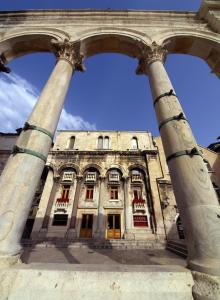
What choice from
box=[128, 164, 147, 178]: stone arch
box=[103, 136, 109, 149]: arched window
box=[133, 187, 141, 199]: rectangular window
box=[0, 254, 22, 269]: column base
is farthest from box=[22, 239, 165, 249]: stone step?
box=[103, 136, 109, 149]: arched window

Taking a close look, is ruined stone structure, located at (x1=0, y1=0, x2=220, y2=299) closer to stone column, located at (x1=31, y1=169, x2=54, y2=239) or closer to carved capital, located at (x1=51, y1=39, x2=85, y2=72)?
carved capital, located at (x1=51, y1=39, x2=85, y2=72)

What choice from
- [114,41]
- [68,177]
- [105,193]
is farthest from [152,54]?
[68,177]

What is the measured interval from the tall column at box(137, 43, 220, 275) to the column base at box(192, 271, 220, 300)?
7 cm

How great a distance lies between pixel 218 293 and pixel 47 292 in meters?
1.81

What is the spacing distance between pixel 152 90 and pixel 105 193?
44.3 ft

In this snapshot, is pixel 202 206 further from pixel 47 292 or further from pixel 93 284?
pixel 47 292

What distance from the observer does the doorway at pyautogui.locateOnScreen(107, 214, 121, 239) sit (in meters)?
14.0

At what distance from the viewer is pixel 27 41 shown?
506 centimetres

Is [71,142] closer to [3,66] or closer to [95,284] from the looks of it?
→ [3,66]

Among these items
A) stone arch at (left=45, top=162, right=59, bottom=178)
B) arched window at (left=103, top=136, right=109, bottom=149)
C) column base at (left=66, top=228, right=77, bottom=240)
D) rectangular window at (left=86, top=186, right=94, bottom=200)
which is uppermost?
arched window at (left=103, top=136, right=109, bottom=149)

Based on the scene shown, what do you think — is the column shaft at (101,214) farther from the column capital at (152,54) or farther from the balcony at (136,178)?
the column capital at (152,54)

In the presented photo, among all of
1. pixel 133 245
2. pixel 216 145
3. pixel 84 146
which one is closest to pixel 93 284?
pixel 133 245

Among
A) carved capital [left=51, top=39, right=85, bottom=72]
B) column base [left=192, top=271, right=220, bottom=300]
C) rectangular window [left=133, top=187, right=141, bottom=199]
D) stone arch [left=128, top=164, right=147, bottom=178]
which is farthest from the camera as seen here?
stone arch [left=128, top=164, right=147, bottom=178]

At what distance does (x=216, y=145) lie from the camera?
23922mm
